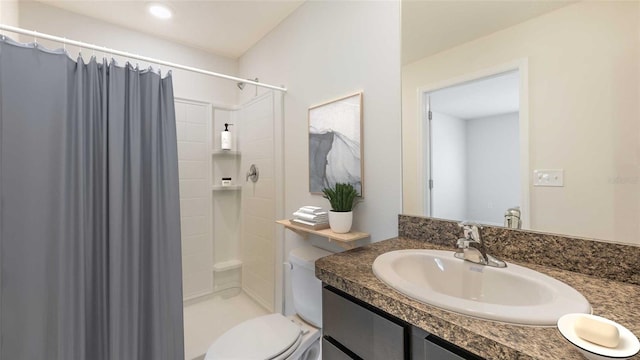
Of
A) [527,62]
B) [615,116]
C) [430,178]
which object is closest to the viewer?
[615,116]

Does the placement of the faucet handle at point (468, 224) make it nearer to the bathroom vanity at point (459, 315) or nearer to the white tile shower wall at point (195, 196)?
the bathroom vanity at point (459, 315)

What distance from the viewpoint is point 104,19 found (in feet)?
6.89

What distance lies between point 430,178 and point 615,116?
0.59 meters

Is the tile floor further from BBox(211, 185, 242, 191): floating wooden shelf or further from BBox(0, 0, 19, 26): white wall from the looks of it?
BBox(0, 0, 19, 26): white wall

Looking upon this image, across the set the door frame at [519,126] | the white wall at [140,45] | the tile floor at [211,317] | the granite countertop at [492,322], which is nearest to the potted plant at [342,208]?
the door frame at [519,126]

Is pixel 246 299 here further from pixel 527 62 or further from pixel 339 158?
pixel 527 62

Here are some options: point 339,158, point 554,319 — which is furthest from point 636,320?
point 339,158

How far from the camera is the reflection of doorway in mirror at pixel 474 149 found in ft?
3.11

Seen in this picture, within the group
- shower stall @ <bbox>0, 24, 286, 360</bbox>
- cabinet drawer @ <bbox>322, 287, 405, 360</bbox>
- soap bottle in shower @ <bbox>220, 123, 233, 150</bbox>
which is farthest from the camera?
soap bottle in shower @ <bbox>220, 123, 233, 150</bbox>

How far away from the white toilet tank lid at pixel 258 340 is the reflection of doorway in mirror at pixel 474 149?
3.15 feet

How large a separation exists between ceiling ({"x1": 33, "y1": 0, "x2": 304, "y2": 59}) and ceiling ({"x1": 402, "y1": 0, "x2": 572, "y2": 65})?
1003 millimetres

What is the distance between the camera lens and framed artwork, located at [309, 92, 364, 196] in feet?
4.80

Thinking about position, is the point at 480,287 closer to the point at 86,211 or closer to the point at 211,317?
the point at 86,211

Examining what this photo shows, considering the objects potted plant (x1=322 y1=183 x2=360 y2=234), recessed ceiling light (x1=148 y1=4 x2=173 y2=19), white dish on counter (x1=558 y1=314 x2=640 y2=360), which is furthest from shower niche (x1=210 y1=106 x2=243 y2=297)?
white dish on counter (x1=558 y1=314 x2=640 y2=360)
